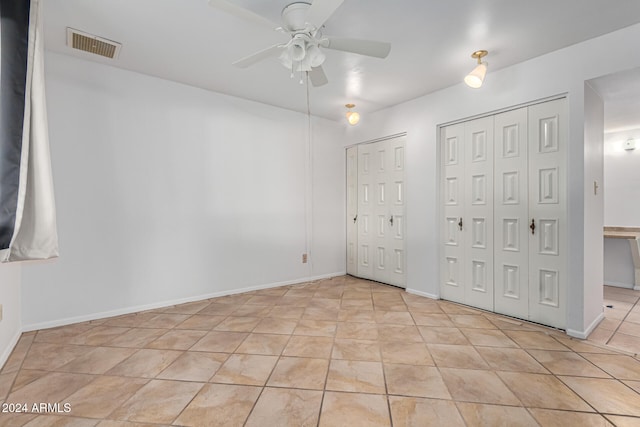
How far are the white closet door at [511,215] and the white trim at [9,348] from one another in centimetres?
402

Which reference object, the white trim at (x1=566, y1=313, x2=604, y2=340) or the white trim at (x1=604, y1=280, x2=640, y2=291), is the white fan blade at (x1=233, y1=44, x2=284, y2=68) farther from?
the white trim at (x1=604, y1=280, x2=640, y2=291)

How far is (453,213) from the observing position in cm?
334

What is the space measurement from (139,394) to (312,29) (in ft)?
7.67

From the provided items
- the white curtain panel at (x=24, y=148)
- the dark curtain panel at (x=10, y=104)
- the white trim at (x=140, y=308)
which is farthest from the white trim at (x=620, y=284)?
the dark curtain panel at (x=10, y=104)

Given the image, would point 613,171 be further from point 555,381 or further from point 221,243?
point 221,243

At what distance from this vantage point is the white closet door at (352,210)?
15.1 feet

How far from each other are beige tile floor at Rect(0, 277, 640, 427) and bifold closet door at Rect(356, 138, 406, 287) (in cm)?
122

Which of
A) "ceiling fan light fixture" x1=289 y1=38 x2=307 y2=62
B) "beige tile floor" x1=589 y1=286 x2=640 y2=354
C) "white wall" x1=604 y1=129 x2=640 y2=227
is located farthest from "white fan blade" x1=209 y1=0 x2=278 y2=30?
"white wall" x1=604 y1=129 x2=640 y2=227

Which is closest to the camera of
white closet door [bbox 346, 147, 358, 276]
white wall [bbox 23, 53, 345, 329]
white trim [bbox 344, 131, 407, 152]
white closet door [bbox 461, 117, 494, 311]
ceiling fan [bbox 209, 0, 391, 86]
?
ceiling fan [bbox 209, 0, 391, 86]

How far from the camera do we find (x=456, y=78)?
121 inches

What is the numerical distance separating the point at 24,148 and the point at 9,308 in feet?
4.43

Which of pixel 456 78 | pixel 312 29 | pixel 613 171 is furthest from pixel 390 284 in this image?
pixel 613 171

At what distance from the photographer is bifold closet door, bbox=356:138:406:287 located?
3.94 metres

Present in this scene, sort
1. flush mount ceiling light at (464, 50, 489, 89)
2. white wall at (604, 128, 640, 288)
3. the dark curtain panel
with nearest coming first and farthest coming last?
the dark curtain panel, flush mount ceiling light at (464, 50, 489, 89), white wall at (604, 128, 640, 288)
